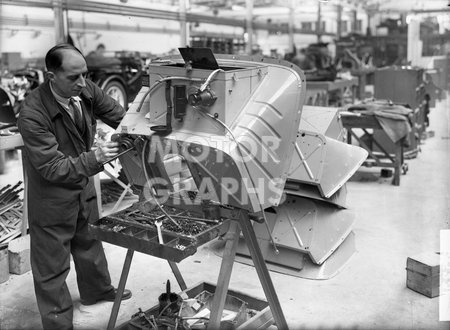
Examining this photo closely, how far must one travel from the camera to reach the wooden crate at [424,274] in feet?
8.50

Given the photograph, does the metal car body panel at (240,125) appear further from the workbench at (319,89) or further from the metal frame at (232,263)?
the workbench at (319,89)

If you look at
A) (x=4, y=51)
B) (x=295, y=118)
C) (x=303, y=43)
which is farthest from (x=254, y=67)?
(x=303, y=43)

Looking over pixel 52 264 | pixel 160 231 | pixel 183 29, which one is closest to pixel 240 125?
pixel 160 231

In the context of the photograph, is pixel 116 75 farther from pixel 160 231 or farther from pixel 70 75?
pixel 160 231

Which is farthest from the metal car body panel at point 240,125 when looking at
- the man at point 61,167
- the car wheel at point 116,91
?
the car wheel at point 116,91

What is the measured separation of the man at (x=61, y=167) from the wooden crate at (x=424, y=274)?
1687 mm

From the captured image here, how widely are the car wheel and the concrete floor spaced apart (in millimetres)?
3781

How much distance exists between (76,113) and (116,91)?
4.79 meters

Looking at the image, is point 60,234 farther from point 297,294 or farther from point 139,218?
point 297,294

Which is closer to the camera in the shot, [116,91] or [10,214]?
[10,214]

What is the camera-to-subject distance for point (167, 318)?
7.03ft

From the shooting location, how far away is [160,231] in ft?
5.95

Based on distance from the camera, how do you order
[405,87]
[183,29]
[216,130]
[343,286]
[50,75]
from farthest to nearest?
[183,29], [405,87], [343,286], [50,75], [216,130]

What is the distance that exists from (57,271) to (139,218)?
0.51 metres
